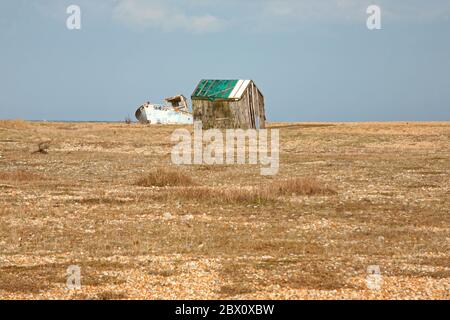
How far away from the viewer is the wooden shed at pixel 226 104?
5403cm

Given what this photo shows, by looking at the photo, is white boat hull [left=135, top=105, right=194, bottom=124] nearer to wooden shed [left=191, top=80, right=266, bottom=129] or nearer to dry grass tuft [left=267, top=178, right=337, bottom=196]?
wooden shed [left=191, top=80, right=266, bottom=129]

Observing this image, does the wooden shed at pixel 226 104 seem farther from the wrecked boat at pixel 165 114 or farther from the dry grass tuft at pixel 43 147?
the wrecked boat at pixel 165 114

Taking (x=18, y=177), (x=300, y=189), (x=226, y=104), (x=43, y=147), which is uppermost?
(x=226, y=104)

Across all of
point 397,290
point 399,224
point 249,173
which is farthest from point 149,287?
point 249,173

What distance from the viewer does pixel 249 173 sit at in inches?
1272

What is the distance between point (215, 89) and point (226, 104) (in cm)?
198

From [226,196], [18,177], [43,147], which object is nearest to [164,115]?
[43,147]

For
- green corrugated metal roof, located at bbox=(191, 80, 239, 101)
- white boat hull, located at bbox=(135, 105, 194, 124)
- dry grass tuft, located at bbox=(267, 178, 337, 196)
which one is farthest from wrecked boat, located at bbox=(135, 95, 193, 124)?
dry grass tuft, located at bbox=(267, 178, 337, 196)

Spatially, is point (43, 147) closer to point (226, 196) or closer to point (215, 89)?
point (215, 89)

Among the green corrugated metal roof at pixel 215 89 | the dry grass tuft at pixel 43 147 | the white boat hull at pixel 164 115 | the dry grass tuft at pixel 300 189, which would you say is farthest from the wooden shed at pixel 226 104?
the dry grass tuft at pixel 300 189

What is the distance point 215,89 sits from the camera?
55219mm
